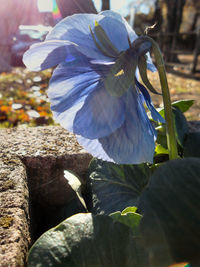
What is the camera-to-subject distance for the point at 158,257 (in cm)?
36

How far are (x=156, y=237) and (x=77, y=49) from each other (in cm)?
31

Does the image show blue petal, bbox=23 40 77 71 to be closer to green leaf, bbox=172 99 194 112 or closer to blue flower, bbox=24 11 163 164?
blue flower, bbox=24 11 163 164

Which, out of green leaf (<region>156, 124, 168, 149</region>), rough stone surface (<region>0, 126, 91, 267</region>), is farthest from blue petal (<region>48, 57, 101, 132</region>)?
Answer: green leaf (<region>156, 124, 168, 149</region>)

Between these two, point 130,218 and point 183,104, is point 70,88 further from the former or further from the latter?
point 183,104

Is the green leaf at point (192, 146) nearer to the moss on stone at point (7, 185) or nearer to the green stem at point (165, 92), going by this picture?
the green stem at point (165, 92)

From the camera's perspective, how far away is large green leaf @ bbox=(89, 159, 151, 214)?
66cm

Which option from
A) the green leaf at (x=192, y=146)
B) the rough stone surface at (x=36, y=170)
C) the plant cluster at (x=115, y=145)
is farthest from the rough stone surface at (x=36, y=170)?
the green leaf at (x=192, y=146)

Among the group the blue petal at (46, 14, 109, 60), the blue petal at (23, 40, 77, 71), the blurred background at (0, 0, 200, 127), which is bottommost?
the blurred background at (0, 0, 200, 127)

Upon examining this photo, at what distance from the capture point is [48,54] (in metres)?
0.52

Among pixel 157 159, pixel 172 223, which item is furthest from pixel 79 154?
pixel 172 223

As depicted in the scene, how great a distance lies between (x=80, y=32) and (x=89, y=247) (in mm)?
338

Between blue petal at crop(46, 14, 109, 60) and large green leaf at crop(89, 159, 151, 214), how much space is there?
0.91ft

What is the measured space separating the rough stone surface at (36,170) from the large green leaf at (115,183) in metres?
0.14

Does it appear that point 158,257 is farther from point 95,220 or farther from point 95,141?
point 95,141
